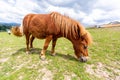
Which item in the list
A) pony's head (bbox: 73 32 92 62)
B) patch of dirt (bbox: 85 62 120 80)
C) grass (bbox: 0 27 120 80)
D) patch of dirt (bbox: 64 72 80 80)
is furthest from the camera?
pony's head (bbox: 73 32 92 62)

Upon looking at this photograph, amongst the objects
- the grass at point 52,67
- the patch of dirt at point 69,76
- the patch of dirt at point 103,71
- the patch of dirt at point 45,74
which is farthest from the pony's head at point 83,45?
the patch of dirt at point 45,74

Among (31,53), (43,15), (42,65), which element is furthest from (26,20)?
(42,65)

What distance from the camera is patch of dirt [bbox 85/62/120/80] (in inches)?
291

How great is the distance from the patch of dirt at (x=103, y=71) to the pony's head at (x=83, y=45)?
490mm

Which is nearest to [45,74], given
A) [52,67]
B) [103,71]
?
[52,67]

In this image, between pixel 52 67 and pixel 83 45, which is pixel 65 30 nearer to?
pixel 83 45

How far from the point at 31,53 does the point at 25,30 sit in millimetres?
1273

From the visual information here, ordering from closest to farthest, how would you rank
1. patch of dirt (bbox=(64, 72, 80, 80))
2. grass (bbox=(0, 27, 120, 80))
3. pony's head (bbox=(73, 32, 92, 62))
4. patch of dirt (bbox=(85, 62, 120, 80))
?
patch of dirt (bbox=(64, 72, 80, 80)), grass (bbox=(0, 27, 120, 80)), patch of dirt (bbox=(85, 62, 120, 80)), pony's head (bbox=(73, 32, 92, 62))

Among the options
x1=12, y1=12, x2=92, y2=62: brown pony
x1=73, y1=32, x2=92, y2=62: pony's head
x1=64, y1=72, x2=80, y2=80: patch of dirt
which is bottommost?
x1=64, y1=72, x2=80, y2=80: patch of dirt

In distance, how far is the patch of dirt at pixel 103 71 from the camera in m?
7.39

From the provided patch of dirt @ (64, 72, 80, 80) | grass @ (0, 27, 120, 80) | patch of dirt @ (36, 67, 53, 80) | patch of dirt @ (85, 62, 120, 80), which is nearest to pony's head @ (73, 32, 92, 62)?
grass @ (0, 27, 120, 80)

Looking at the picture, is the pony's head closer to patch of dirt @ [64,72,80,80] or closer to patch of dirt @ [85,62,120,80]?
patch of dirt @ [85,62,120,80]

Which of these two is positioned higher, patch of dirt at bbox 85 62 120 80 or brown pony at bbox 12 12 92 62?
brown pony at bbox 12 12 92 62

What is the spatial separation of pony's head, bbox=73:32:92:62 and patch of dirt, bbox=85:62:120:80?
49 centimetres
